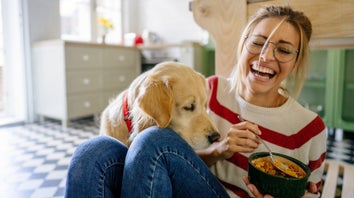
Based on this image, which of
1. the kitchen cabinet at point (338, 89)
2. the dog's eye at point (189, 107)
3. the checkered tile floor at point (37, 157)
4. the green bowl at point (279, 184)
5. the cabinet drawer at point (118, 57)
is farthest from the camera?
the cabinet drawer at point (118, 57)

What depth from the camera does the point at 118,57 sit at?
3416 millimetres

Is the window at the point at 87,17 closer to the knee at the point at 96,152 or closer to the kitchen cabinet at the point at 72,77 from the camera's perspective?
the kitchen cabinet at the point at 72,77

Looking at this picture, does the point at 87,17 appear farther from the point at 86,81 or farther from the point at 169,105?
the point at 169,105

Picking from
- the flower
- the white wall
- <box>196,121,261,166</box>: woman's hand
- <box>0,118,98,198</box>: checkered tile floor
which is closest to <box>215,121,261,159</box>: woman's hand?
<box>196,121,261,166</box>: woman's hand

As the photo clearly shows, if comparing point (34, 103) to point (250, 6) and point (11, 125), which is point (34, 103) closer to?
point (11, 125)

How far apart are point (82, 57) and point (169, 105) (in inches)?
91.6

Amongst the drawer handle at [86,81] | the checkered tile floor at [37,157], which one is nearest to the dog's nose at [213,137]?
the checkered tile floor at [37,157]

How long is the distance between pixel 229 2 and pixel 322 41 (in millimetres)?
344

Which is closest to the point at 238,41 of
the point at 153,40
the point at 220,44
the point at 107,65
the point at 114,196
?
the point at 220,44

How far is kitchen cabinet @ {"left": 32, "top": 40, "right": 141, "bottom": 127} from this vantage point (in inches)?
113

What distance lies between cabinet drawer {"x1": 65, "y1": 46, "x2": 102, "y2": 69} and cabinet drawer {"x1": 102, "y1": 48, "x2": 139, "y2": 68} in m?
0.10

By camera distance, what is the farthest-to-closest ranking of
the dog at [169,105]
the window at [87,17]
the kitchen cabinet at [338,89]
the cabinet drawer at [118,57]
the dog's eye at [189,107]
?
the window at [87,17] → the cabinet drawer at [118,57] → the kitchen cabinet at [338,89] → the dog's eye at [189,107] → the dog at [169,105]

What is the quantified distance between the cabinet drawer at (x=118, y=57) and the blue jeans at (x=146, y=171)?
2606 mm

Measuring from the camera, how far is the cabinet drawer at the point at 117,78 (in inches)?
131
